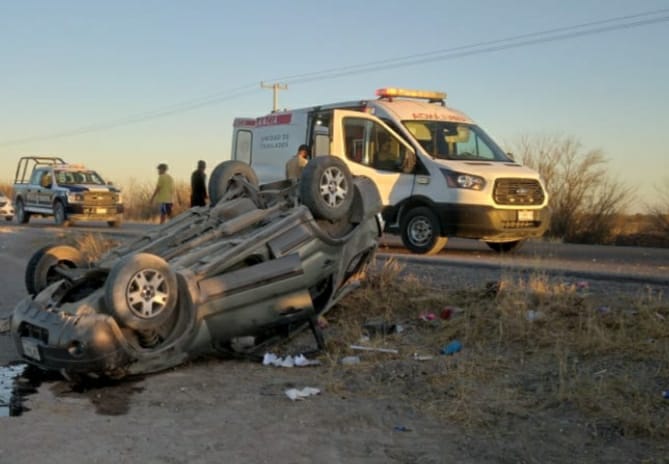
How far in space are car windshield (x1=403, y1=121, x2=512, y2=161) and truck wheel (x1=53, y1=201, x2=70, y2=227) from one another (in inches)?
591

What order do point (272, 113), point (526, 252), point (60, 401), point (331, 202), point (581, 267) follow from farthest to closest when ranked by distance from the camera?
point (272, 113) → point (526, 252) → point (581, 267) → point (331, 202) → point (60, 401)

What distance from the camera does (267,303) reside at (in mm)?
6371

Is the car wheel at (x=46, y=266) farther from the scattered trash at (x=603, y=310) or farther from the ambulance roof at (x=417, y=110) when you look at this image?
the ambulance roof at (x=417, y=110)

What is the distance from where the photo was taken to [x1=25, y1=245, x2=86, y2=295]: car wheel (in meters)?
7.01

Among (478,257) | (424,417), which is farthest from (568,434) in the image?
(478,257)

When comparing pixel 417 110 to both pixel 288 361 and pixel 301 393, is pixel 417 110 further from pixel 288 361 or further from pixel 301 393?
pixel 301 393

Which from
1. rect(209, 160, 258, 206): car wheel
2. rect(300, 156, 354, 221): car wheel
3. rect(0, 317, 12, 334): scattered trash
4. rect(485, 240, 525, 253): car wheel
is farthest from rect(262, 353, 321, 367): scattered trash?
rect(485, 240, 525, 253): car wheel

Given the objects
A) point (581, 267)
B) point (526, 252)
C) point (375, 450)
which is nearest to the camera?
point (375, 450)

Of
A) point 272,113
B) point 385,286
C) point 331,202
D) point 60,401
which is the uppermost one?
point 272,113

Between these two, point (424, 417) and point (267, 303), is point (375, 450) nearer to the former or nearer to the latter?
point (424, 417)

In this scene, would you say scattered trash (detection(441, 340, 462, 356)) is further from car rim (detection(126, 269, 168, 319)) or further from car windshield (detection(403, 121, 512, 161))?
car windshield (detection(403, 121, 512, 161))

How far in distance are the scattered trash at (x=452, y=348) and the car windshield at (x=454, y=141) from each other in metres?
6.92

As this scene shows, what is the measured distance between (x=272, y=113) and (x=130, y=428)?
1131 centimetres

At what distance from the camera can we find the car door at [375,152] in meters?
13.1
